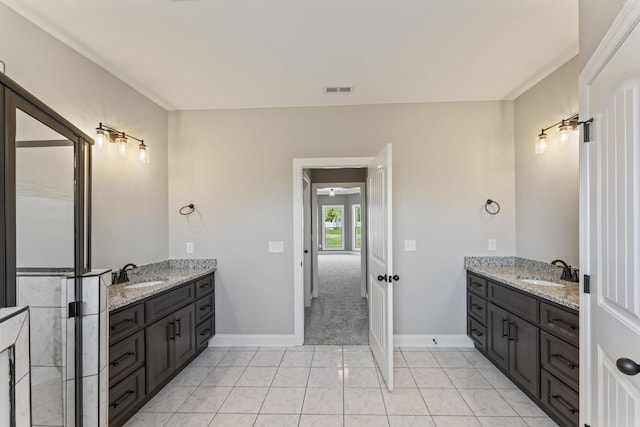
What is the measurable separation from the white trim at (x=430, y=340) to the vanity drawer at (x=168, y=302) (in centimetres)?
222

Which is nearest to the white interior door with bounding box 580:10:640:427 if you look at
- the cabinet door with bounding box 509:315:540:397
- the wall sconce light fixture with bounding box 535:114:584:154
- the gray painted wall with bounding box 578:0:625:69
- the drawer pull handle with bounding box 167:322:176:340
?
the gray painted wall with bounding box 578:0:625:69

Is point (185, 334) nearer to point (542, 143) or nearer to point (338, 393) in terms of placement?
point (338, 393)

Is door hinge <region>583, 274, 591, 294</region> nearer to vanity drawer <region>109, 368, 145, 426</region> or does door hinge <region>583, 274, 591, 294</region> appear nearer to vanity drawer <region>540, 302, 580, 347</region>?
vanity drawer <region>540, 302, 580, 347</region>

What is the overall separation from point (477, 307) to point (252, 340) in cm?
245

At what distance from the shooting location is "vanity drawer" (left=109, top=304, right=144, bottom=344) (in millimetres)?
1836

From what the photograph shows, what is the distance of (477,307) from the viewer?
9.61 ft

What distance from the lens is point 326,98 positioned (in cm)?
305

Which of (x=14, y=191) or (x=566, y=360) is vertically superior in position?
(x=14, y=191)

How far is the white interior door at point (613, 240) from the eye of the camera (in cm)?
97

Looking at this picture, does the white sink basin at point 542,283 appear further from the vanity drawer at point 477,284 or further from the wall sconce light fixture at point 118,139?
the wall sconce light fixture at point 118,139

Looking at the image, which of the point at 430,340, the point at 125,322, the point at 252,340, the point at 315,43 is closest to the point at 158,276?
the point at 125,322

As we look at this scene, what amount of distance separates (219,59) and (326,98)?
1.15m

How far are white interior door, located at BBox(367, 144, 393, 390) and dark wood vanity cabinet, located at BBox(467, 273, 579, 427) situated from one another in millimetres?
999

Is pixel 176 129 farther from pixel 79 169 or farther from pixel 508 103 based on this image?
pixel 508 103
